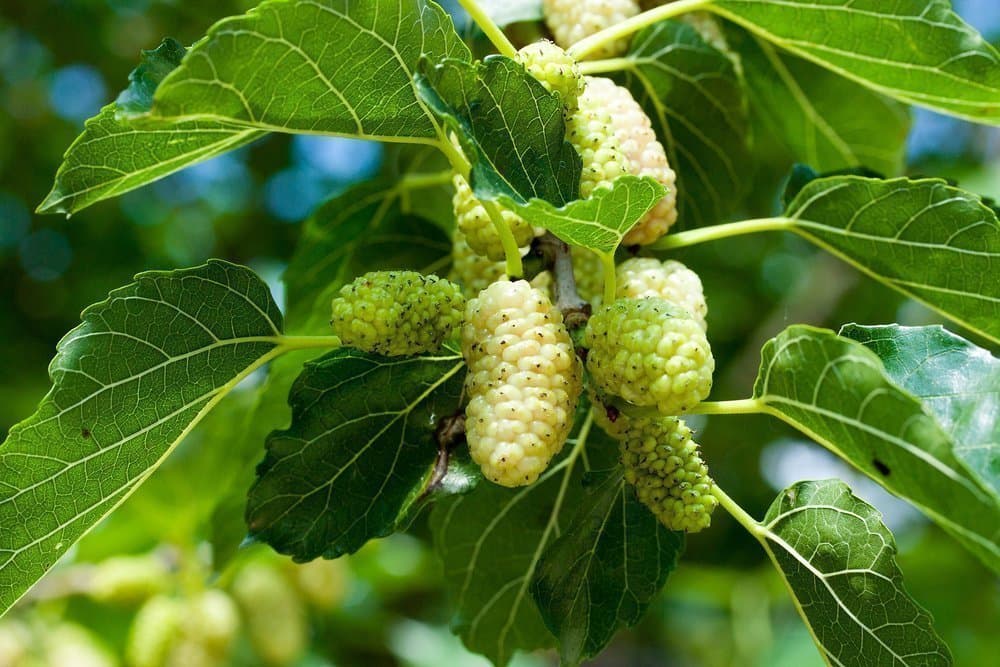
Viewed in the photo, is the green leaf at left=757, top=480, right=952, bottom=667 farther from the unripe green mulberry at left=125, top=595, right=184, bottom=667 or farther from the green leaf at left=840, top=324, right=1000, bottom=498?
the unripe green mulberry at left=125, top=595, right=184, bottom=667

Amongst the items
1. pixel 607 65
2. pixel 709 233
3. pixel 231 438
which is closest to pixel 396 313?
pixel 709 233

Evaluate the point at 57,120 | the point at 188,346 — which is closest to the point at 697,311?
the point at 188,346

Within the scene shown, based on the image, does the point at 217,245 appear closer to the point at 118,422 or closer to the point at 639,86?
the point at 639,86

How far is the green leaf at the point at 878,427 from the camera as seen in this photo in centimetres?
57

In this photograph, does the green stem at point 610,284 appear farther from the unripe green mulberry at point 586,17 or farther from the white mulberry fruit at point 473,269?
the unripe green mulberry at point 586,17

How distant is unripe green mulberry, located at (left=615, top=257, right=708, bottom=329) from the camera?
0.82 meters

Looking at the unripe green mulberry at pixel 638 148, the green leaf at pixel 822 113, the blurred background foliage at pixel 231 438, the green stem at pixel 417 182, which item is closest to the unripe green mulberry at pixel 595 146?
the unripe green mulberry at pixel 638 148

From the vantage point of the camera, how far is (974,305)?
32.7 inches

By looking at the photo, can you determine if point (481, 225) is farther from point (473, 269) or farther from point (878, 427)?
point (878, 427)

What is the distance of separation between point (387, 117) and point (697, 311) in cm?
29

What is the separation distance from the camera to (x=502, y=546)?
1024 mm

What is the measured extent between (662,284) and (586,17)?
0.34 meters

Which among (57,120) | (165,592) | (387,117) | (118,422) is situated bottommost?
(165,592)

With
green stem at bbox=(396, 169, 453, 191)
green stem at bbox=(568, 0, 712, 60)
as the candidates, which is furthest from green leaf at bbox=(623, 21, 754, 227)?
green stem at bbox=(396, 169, 453, 191)
